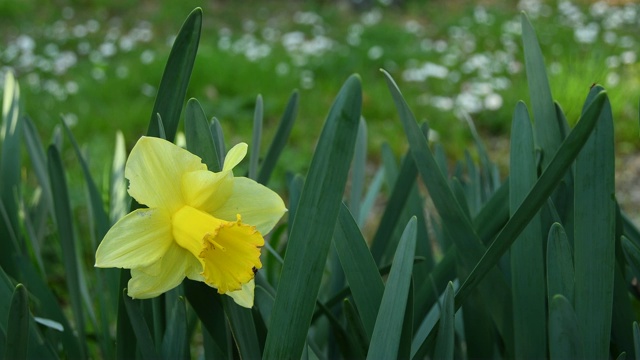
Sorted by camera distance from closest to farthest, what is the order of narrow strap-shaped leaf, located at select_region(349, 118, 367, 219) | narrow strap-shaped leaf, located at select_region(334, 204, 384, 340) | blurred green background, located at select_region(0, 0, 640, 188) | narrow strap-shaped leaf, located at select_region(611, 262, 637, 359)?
narrow strap-shaped leaf, located at select_region(334, 204, 384, 340) → narrow strap-shaped leaf, located at select_region(611, 262, 637, 359) → narrow strap-shaped leaf, located at select_region(349, 118, 367, 219) → blurred green background, located at select_region(0, 0, 640, 188)

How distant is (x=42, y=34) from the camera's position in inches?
200

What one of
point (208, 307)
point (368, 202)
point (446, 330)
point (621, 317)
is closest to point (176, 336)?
point (208, 307)

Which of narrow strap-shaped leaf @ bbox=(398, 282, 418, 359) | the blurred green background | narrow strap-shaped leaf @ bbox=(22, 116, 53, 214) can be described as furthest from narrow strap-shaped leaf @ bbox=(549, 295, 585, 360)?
the blurred green background

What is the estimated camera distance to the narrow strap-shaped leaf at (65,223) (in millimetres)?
848

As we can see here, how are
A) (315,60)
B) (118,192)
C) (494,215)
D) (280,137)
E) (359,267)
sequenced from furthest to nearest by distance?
(315,60)
(118,192)
(280,137)
(494,215)
(359,267)

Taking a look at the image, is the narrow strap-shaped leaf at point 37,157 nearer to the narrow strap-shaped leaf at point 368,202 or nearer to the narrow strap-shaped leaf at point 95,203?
the narrow strap-shaped leaf at point 95,203

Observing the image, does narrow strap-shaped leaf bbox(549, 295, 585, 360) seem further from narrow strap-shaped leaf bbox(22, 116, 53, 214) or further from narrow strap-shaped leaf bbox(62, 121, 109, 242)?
narrow strap-shaped leaf bbox(22, 116, 53, 214)

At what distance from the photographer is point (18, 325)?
583 mm

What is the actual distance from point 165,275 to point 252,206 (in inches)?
3.7

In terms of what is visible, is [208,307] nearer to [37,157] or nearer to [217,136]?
[217,136]

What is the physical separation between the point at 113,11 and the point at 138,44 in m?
1.01

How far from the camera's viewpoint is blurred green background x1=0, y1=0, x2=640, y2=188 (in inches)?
134

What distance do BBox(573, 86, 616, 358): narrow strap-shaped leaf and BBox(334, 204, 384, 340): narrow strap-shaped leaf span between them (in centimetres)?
18

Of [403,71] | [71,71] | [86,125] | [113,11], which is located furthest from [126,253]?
[113,11]
